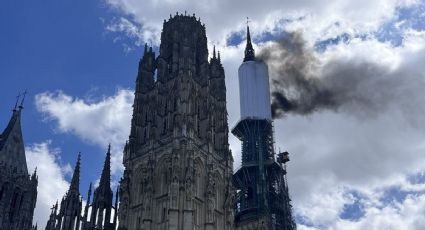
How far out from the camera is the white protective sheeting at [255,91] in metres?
80.6

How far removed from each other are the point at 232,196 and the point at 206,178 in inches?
180

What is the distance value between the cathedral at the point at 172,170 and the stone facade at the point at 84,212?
0.36 ft

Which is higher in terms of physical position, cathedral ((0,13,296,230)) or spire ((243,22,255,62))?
spire ((243,22,255,62))

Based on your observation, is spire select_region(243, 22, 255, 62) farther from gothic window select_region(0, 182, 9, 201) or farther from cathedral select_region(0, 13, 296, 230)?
gothic window select_region(0, 182, 9, 201)

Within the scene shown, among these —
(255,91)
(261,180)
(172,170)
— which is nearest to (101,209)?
(172,170)

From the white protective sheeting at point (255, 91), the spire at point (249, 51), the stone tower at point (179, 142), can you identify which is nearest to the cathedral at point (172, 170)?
the stone tower at point (179, 142)

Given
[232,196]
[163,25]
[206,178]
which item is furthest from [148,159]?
[163,25]

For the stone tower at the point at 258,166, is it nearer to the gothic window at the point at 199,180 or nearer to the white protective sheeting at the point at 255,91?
the white protective sheeting at the point at 255,91

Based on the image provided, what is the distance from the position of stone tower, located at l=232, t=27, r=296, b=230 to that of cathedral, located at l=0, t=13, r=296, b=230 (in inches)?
7.1

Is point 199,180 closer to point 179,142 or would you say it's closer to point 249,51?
point 179,142

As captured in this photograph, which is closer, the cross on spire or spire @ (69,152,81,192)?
spire @ (69,152,81,192)

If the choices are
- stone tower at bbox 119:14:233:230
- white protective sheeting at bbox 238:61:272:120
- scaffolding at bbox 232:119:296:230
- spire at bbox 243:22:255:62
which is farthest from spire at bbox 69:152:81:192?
spire at bbox 243:22:255:62

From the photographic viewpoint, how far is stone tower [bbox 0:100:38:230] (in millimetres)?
59719

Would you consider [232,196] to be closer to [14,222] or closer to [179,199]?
[179,199]
